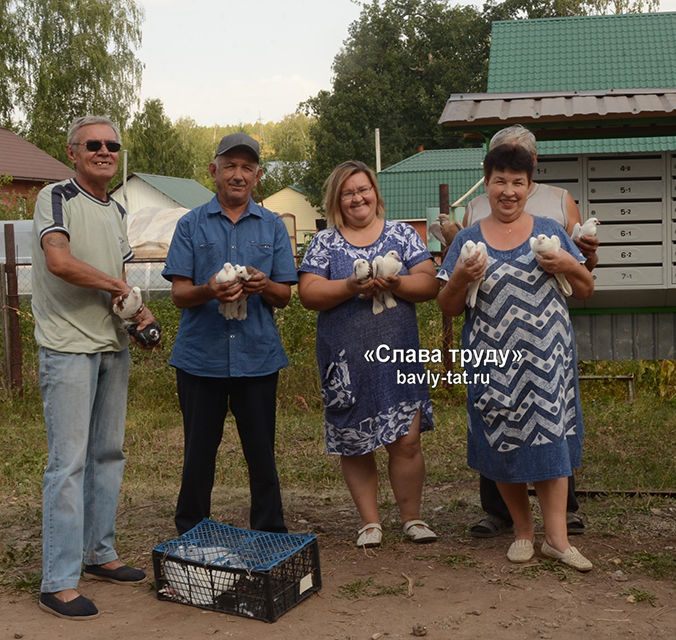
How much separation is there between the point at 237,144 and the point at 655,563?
116 inches

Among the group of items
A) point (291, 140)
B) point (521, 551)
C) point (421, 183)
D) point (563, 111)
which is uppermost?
point (291, 140)

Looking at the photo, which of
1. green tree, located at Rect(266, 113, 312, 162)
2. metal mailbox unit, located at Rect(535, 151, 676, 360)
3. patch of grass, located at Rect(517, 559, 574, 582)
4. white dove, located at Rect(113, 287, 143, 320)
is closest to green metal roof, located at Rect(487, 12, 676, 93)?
metal mailbox unit, located at Rect(535, 151, 676, 360)

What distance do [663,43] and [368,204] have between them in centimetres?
1367

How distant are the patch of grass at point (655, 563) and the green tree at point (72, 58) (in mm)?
35683

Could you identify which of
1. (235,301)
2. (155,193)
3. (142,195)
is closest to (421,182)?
(155,193)

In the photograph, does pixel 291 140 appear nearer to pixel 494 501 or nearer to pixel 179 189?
pixel 179 189

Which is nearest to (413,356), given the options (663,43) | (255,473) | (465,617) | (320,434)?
(255,473)

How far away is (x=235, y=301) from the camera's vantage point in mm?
4395

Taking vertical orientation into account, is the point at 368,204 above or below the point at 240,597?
above

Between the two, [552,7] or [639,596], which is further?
[552,7]

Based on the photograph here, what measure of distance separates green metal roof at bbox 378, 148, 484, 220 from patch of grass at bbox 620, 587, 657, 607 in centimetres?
3115

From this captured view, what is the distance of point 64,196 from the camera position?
13.1ft

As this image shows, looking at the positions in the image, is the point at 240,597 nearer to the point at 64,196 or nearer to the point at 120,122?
the point at 64,196

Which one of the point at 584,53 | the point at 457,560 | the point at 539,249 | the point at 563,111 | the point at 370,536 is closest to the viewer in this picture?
the point at 539,249
